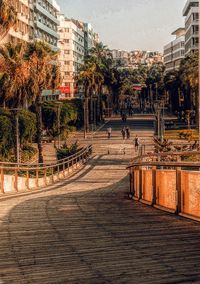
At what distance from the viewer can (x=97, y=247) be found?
8.25 metres

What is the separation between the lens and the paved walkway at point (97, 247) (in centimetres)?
666

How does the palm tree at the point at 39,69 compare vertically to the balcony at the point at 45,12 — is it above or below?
below

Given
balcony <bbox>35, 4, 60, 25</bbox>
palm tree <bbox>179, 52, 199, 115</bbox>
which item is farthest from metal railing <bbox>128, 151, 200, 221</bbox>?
balcony <bbox>35, 4, 60, 25</bbox>

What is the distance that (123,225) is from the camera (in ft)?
33.8

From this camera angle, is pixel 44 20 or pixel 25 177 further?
pixel 44 20

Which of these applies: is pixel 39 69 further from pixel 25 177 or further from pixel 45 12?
pixel 45 12

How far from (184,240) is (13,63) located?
33.7 metres

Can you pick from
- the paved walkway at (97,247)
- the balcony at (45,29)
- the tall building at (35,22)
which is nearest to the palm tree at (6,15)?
Result: the paved walkway at (97,247)

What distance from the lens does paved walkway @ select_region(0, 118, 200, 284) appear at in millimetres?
6660

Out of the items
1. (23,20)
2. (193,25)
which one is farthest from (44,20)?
(193,25)

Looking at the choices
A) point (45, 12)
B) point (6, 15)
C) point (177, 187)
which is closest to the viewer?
point (177, 187)

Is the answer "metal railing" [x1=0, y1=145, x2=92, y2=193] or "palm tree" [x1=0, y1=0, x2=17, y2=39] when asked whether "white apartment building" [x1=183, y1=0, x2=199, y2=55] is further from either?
"metal railing" [x1=0, y1=145, x2=92, y2=193]

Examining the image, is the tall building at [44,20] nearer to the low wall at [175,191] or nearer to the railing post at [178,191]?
the low wall at [175,191]

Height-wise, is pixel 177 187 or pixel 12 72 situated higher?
pixel 12 72
